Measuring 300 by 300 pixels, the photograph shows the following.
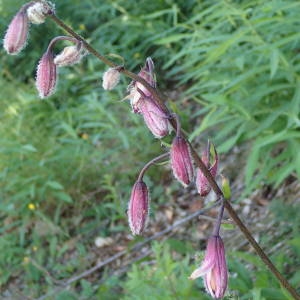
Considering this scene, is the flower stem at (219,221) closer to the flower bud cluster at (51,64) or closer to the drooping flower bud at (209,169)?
the drooping flower bud at (209,169)

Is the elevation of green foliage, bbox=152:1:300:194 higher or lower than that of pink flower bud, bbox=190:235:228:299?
lower

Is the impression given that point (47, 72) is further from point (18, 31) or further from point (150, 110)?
point (150, 110)

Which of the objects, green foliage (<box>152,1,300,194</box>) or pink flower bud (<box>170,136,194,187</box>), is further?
green foliage (<box>152,1,300,194</box>)

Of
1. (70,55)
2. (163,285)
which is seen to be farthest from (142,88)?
(163,285)

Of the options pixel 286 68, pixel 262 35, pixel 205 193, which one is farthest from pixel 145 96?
pixel 262 35

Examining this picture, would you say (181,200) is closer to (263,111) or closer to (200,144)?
(200,144)

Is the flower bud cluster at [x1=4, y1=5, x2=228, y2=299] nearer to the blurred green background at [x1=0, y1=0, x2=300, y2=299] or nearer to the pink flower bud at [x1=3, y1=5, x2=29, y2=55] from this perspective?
the pink flower bud at [x1=3, y1=5, x2=29, y2=55]

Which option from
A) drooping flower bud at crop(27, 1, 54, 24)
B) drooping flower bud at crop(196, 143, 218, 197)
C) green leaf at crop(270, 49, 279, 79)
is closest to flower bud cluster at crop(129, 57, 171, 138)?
drooping flower bud at crop(196, 143, 218, 197)
